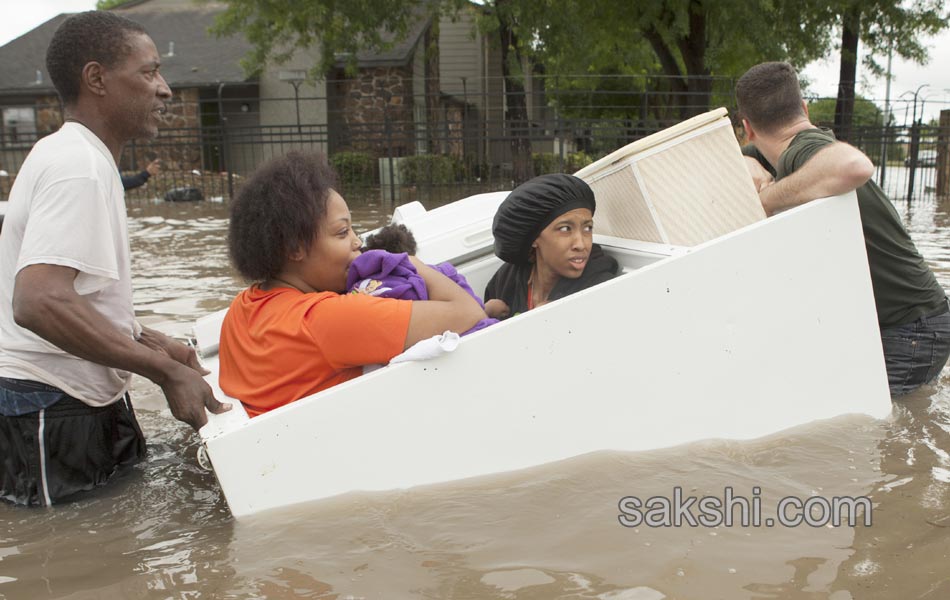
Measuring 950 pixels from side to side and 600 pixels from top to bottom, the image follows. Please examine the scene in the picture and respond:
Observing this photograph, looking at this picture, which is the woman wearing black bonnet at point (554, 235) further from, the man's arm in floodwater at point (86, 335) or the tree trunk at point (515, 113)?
the tree trunk at point (515, 113)

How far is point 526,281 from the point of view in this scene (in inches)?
134

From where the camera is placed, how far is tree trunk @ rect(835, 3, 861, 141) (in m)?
14.7

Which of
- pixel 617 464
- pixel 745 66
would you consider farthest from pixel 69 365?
pixel 745 66

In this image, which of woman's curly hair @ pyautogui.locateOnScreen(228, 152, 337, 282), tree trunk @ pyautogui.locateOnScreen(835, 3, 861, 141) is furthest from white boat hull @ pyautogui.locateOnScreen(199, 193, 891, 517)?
tree trunk @ pyautogui.locateOnScreen(835, 3, 861, 141)

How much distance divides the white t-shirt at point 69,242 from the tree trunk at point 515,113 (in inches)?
470

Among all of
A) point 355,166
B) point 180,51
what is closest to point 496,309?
point 355,166

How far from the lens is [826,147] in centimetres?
283

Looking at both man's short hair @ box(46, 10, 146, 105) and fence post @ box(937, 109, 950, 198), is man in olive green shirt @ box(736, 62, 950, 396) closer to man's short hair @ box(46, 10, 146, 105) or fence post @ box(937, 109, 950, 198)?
man's short hair @ box(46, 10, 146, 105)

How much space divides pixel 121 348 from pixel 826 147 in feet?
7.71

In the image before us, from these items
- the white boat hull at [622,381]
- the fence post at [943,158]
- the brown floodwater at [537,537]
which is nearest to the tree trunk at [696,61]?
the fence post at [943,158]

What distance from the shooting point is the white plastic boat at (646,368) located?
7.36 feet

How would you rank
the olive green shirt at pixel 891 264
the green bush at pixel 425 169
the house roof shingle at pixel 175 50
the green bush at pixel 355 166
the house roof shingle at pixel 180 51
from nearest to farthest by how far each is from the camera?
the olive green shirt at pixel 891 264 < the green bush at pixel 425 169 < the green bush at pixel 355 166 < the house roof shingle at pixel 180 51 < the house roof shingle at pixel 175 50

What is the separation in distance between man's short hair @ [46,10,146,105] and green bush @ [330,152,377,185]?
46.9 ft

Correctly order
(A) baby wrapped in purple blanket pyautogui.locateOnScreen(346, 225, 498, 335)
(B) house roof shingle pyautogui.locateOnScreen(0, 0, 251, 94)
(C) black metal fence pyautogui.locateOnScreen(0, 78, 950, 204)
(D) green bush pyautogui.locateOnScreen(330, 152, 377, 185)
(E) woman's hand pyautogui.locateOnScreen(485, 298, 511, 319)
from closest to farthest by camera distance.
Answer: (A) baby wrapped in purple blanket pyautogui.locateOnScreen(346, 225, 498, 335) → (E) woman's hand pyautogui.locateOnScreen(485, 298, 511, 319) → (C) black metal fence pyautogui.locateOnScreen(0, 78, 950, 204) → (D) green bush pyautogui.locateOnScreen(330, 152, 377, 185) → (B) house roof shingle pyautogui.locateOnScreen(0, 0, 251, 94)
